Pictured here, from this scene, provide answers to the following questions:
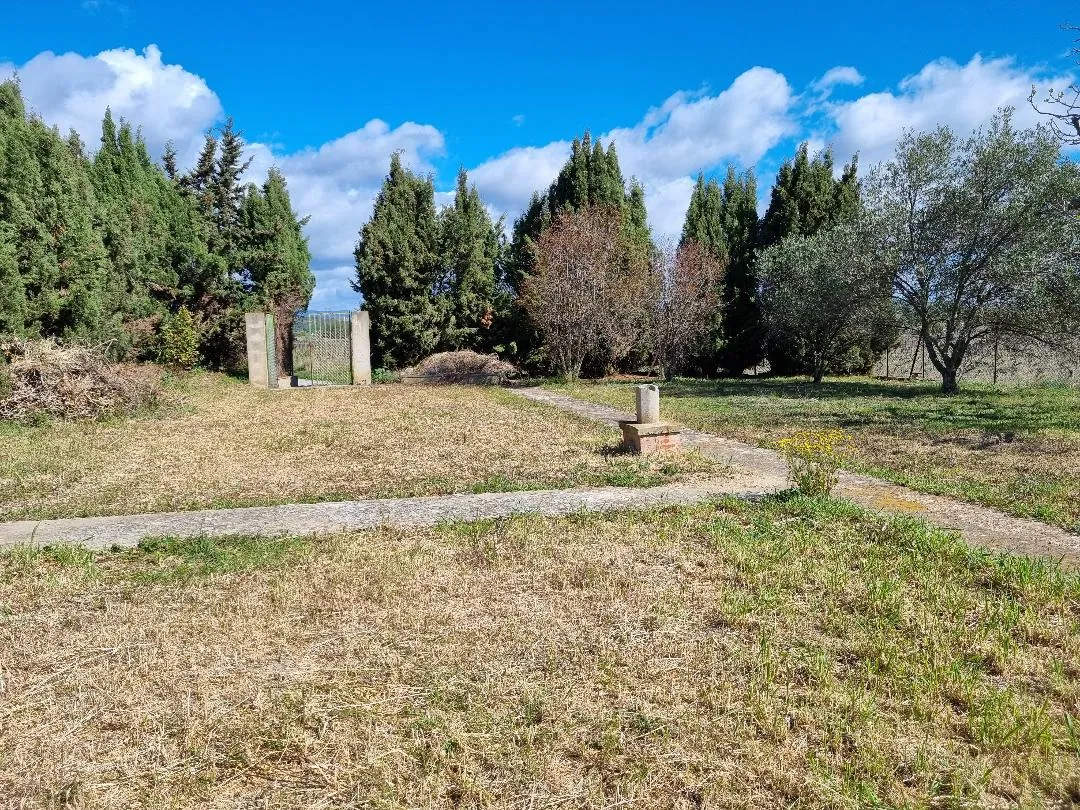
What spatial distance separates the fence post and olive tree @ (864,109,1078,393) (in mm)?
15178

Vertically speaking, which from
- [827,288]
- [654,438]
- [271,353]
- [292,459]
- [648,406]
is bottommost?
[292,459]

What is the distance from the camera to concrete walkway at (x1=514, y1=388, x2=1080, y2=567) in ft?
14.6

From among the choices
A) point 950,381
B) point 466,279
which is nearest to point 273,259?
point 466,279

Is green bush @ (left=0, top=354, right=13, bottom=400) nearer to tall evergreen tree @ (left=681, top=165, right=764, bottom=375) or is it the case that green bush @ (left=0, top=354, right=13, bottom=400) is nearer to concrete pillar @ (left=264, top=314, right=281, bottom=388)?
concrete pillar @ (left=264, top=314, right=281, bottom=388)

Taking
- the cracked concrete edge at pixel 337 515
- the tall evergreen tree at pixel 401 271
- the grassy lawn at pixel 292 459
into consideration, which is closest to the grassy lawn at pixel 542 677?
the cracked concrete edge at pixel 337 515

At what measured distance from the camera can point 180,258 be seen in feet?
60.4

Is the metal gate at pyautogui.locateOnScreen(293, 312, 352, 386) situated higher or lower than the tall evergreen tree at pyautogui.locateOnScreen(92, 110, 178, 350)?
lower

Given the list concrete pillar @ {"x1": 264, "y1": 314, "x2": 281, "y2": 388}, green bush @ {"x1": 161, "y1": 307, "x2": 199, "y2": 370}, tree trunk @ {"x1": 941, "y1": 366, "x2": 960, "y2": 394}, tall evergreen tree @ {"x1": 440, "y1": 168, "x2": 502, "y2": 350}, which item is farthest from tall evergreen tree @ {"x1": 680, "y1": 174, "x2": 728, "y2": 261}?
green bush @ {"x1": 161, "y1": 307, "x2": 199, "y2": 370}

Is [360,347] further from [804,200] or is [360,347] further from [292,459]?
[804,200]

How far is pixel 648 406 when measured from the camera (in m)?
7.71

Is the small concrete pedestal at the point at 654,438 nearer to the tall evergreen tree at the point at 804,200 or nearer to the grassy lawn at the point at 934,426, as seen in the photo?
the grassy lawn at the point at 934,426

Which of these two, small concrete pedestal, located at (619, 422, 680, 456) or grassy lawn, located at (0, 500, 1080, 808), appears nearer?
grassy lawn, located at (0, 500, 1080, 808)

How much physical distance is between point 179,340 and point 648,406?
14.8 meters

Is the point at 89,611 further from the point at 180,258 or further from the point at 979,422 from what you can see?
the point at 180,258
